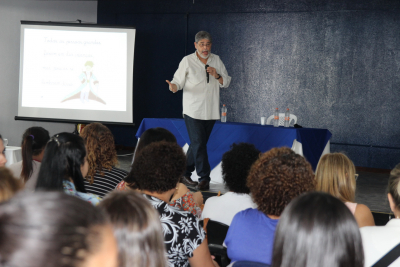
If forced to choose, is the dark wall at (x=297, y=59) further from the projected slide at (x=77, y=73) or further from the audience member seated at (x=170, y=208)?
the audience member seated at (x=170, y=208)

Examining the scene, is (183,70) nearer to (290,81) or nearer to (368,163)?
(290,81)

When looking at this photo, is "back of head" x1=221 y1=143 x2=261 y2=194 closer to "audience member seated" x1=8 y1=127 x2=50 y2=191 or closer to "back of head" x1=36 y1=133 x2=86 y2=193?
"back of head" x1=36 y1=133 x2=86 y2=193

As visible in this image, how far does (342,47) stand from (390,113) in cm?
131

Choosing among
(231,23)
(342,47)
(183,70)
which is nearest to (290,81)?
(342,47)

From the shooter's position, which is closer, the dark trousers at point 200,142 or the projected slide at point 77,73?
the dark trousers at point 200,142

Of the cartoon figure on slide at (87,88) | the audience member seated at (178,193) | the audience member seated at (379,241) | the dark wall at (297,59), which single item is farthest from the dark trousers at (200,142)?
the audience member seated at (379,241)

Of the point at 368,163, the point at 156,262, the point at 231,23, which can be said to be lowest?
the point at 368,163

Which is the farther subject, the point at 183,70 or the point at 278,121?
the point at 278,121

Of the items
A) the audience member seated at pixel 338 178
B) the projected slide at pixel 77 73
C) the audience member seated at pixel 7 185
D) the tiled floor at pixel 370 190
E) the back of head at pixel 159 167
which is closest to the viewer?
the audience member seated at pixel 7 185

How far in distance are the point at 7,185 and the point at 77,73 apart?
5312 millimetres

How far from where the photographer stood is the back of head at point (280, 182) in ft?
4.50

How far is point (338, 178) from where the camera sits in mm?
1890

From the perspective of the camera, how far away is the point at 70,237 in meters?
0.38

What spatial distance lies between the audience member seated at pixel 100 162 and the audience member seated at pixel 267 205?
109 centimetres
